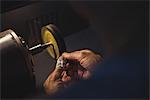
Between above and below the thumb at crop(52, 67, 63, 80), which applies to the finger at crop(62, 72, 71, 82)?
below

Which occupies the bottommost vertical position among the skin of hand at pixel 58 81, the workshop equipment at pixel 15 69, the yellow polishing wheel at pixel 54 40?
the skin of hand at pixel 58 81

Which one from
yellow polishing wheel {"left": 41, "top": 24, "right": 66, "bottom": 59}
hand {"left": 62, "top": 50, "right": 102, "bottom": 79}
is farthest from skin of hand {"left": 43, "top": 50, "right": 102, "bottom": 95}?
yellow polishing wheel {"left": 41, "top": 24, "right": 66, "bottom": 59}

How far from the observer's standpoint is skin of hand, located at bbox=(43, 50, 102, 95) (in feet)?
2.39

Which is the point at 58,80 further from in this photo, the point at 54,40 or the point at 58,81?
the point at 54,40

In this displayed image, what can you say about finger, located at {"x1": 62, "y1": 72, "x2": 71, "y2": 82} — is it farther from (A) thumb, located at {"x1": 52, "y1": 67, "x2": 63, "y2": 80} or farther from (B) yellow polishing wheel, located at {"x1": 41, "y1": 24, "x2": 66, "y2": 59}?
(B) yellow polishing wheel, located at {"x1": 41, "y1": 24, "x2": 66, "y2": 59}

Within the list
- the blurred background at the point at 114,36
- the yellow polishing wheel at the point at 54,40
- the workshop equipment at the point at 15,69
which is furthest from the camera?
the yellow polishing wheel at the point at 54,40

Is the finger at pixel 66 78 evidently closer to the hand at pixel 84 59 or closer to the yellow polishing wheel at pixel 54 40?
the hand at pixel 84 59

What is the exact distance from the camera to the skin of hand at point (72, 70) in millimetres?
729

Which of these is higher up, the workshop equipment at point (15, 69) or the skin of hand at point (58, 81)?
the workshop equipment at point (15, 69)

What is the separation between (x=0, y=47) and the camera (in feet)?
1.89

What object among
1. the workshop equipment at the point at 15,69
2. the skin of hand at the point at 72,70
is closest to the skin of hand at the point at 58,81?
the skin of hand at the point at 72,70

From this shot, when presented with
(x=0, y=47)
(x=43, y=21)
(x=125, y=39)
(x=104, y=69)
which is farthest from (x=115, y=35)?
(x=43, y=21)

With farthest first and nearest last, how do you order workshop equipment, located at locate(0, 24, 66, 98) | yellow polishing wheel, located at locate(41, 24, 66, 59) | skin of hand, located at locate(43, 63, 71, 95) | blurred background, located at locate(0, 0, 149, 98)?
yellow polishing wheel, located at locate(41, 24, 66, 59)
skin of hand, located at locate(43, 63, 71, 95)
workshop equipment, located at locate(0, 24, 66, 98)
blurred background, located at locate(0, 0, 149, 98)

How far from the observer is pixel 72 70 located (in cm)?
79
